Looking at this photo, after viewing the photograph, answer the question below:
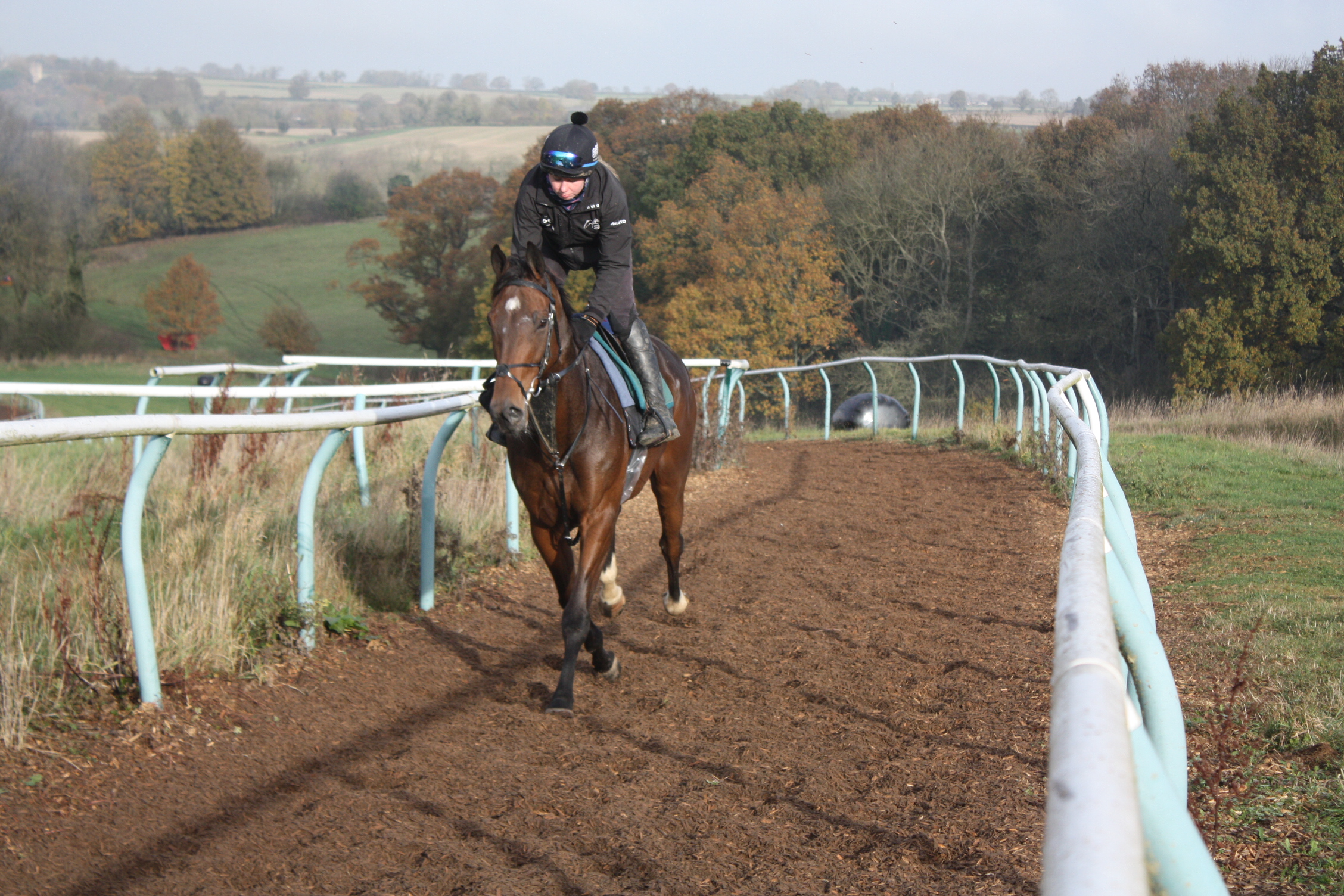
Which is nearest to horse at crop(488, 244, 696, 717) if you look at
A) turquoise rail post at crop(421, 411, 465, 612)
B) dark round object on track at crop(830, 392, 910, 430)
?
turquoise rail post at crop(421, 411, 465, 612)

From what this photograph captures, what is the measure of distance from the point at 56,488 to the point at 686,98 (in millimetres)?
51971

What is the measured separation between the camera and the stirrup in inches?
206

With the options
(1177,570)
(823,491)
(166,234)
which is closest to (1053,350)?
(823,491)

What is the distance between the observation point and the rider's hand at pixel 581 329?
4.79 metres

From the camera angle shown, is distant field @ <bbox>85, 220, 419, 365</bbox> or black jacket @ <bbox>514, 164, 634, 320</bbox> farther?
distant field @ <bbox>85, 220, 419, 365</bbox>

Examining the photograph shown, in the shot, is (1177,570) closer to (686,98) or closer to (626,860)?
(626,860)

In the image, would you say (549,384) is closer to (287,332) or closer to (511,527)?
(511,527)

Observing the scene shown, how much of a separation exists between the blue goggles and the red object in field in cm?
5986

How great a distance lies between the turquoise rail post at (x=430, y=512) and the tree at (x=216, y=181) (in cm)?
8034

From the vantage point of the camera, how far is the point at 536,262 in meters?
4.52

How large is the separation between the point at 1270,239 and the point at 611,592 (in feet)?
105

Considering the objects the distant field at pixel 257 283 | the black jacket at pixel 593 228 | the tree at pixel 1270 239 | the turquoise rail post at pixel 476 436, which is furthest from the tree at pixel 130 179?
the black jacket at pixel 593 228

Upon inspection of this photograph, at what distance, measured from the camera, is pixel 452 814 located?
333cm

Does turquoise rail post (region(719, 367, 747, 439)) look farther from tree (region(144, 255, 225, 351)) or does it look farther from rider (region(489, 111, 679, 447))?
tree (region(144, 255, 225, 351))
